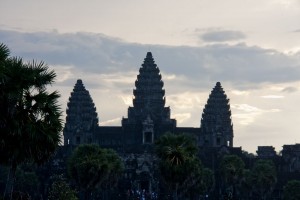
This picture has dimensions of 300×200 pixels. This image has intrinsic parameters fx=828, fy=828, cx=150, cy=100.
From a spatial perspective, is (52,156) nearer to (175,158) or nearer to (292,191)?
(175,158)

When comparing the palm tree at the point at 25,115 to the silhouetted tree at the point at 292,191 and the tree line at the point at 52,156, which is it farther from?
the silhouetted tree at the point at 292,191

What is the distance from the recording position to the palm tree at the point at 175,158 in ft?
248

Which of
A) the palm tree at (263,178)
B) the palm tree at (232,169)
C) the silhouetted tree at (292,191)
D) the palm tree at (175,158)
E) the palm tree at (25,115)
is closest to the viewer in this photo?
the palm tree at (25,115)

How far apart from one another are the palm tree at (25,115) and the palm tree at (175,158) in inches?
1256

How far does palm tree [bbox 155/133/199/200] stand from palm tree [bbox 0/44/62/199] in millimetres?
31905

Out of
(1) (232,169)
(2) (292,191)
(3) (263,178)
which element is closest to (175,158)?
(1) (232,169)

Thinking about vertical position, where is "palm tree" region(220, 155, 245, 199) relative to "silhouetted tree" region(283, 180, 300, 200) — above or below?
above

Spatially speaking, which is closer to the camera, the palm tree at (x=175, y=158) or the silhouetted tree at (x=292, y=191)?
the palm tree at (x=175, y=158)

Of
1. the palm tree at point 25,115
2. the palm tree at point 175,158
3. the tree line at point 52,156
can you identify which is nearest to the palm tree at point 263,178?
the tree line at point 52,156

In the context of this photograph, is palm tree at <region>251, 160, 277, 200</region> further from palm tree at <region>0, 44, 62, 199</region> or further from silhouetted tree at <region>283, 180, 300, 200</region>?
palm tree at <region>0, 44, 62, 199</region>

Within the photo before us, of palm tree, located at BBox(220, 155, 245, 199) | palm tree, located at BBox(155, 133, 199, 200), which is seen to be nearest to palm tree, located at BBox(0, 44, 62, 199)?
palm tree, located at BBox(155, 133, 199, 200)

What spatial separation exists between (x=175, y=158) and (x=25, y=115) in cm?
3402

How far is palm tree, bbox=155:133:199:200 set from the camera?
2980 inches

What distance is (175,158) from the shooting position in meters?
75.9
